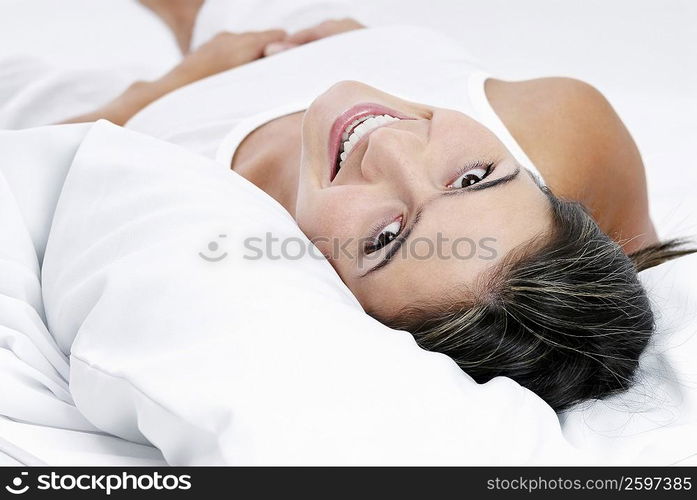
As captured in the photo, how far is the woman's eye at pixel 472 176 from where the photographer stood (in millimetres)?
1115

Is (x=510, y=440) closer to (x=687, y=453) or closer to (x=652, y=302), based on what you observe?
(x=687, y=453)

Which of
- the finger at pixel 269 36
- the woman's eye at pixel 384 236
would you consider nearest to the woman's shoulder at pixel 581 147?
the woman's eye at pixel 384 236

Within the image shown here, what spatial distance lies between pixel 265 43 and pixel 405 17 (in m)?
0.75

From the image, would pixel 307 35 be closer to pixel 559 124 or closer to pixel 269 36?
pixel 269 36

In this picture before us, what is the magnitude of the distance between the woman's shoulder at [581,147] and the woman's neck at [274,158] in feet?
1.28

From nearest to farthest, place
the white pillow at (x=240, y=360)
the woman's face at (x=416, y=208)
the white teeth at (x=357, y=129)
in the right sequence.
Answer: the white pillow at (x=240, y=360)
the woman's face at (x=416, y=208)
the white teeth at (x=357, y=129)

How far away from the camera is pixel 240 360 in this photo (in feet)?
2.62

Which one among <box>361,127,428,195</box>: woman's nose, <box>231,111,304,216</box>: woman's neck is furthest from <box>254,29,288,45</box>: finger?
<box>361,127,428,195</box>: woman's nose

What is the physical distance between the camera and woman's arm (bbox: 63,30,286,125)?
1.89m

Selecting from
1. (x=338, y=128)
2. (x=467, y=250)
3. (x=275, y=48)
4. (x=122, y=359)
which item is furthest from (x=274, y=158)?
(x=122, y=359)

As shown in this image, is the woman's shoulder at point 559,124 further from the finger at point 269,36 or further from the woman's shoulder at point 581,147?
the finger at point 269,36

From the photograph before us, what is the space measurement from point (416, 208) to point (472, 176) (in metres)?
0.12

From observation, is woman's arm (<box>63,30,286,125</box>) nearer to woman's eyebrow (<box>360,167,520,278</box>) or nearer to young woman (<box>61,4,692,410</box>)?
young woman (<box>61,4,692,410</box>)
